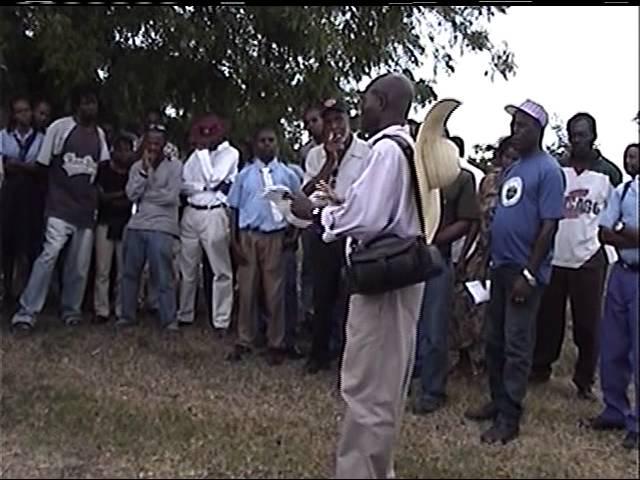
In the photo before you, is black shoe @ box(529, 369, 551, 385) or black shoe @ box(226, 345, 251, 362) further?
black shoe @ box(226, 345, 251, 362)

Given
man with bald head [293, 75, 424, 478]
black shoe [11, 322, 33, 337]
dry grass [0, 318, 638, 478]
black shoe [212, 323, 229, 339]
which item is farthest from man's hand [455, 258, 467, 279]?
black shoe [11, 322, 33, 337]

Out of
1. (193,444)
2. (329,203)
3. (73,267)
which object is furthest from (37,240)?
(329,203)

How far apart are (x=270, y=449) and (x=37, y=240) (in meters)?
4.02

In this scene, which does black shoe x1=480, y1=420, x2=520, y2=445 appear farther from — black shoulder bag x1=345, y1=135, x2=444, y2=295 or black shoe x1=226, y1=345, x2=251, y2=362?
black shoe x1=226, y1=345, x2=251, y2=362

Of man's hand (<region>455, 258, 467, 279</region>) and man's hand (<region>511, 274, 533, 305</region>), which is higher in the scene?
man's hand (<region>511, 274, 533, 305</region>)

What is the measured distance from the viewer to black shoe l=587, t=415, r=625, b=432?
21.6 feet

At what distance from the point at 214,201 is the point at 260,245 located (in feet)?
2.64

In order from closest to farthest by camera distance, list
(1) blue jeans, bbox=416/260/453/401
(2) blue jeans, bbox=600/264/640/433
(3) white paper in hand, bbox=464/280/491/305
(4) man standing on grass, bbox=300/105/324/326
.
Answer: (2) blue jeans, bbox=600/264/640/433, (3) white paper in hand, bbox=464/280/491/305, (1) blue jeans, bbox=416/260/453/401, (4) man standing on grass, bbox=300/105/324/326

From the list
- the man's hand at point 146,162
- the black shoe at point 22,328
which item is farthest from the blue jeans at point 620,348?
the black shoe at point 22,328

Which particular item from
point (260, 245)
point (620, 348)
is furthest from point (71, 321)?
point (620, 348)

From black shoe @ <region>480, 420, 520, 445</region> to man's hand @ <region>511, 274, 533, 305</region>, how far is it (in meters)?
0.75

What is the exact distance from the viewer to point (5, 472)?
564 centimetres

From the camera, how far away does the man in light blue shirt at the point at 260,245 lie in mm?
8383

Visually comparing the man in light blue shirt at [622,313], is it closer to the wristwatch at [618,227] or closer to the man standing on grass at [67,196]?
the wristwatch at [618,227]
